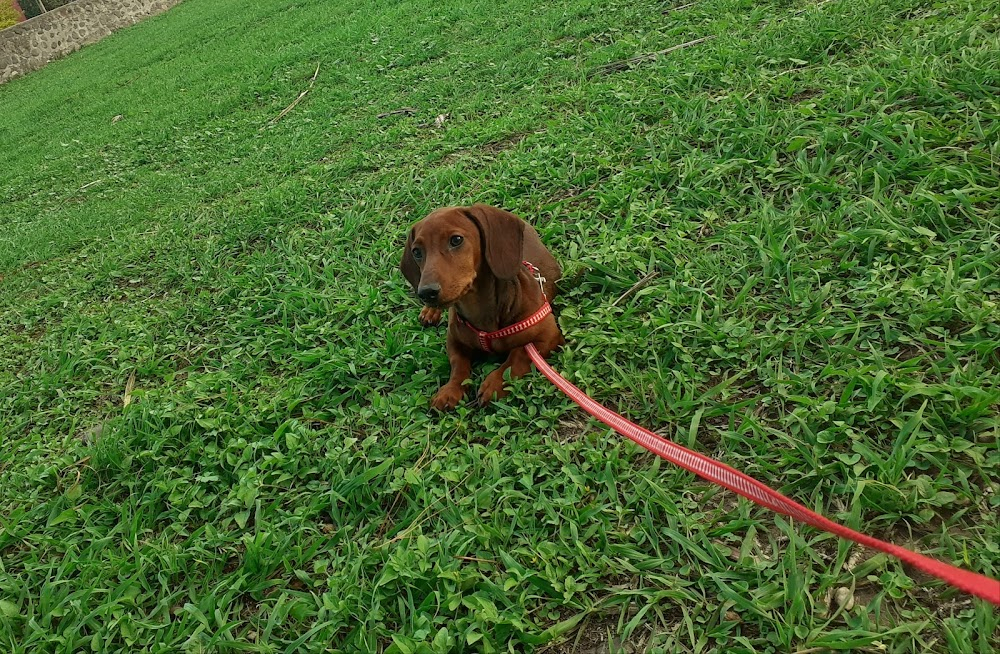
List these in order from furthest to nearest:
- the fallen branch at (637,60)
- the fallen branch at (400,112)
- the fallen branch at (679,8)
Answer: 1. the fallen branch at (400,112)
2. the fallen branch at (679,8)
3. the fallen branch at (637,60)

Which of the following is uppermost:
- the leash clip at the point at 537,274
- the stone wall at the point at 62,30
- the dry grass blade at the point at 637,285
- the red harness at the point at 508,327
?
the stone wall at the point at 62,30

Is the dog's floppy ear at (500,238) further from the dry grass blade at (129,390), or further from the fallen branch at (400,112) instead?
the fallen branch at (400,112)

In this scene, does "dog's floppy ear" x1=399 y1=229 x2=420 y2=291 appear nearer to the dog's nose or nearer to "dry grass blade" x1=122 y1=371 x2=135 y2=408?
the dog's nose

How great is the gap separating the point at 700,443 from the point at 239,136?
6722mm

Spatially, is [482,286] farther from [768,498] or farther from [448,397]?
[768,498]

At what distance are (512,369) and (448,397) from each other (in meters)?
0.32

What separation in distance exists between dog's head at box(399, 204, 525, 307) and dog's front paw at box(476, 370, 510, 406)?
0.42 metres

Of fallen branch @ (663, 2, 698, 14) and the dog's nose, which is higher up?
fallen branch @ (663, 2, 698, 14)

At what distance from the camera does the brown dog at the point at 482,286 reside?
2643mm

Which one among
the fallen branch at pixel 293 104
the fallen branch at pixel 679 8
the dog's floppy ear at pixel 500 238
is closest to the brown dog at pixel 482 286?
the dog's floppy ear at pixel 500 238

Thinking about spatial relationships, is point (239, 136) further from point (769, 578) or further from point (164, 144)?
point (769, 578)

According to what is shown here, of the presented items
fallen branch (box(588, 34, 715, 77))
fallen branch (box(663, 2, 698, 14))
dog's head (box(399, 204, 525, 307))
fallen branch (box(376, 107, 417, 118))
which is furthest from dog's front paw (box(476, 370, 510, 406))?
fallen branch (box(663, 2, 698, 14))

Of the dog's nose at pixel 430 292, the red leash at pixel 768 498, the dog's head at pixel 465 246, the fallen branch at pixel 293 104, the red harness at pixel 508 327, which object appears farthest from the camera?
the fallen branch at pixel 293 104

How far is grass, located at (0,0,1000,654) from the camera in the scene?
1889 mm
